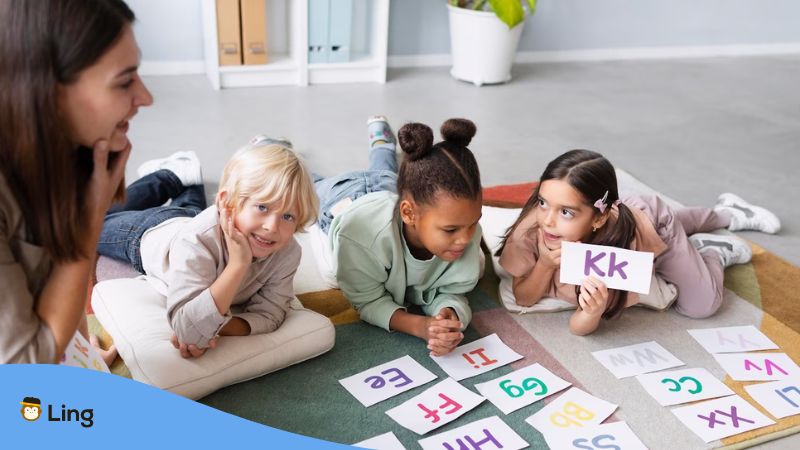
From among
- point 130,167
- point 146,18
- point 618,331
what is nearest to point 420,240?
point 618,331

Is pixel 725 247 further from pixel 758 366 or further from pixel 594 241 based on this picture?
pixel 594 241

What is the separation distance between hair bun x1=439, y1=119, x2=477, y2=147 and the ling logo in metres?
1.00

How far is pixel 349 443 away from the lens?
1537mm

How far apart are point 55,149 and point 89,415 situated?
397 mm

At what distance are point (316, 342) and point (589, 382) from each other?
66cm

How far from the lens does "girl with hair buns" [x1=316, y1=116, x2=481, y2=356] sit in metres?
1.66

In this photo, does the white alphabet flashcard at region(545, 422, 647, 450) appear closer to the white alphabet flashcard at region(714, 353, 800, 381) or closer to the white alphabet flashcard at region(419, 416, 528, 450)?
Answer: the white alphabet flashcard at region(419, 416, 528, 450)

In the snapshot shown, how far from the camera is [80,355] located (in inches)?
52.4

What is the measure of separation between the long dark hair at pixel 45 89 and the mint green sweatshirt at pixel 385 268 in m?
0.82

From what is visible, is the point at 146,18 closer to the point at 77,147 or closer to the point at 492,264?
the point at 492,264

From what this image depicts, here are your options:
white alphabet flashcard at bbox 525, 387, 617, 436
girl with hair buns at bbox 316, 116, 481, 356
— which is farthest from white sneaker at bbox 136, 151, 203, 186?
white alphabet flashcard at bbox 525, 387, 617, 436

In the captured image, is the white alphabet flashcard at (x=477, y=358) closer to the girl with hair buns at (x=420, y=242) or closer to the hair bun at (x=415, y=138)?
the girl with hair buns at (x=420, y=242)

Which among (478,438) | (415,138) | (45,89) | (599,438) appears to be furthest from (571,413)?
(45,89)

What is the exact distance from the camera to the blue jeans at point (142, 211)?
198 centimetres
